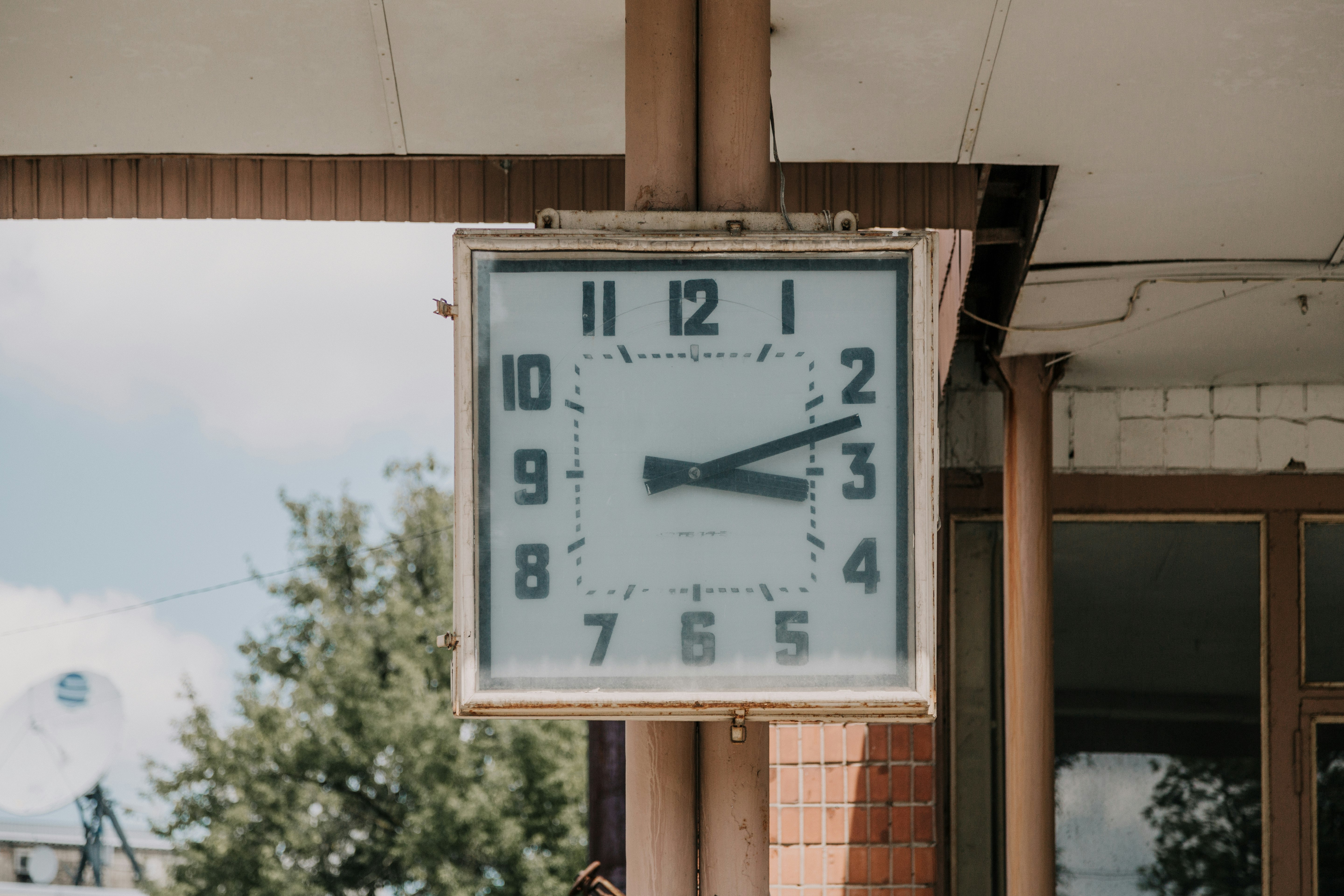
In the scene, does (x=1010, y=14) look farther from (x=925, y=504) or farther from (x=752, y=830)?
(x=752, y=830)

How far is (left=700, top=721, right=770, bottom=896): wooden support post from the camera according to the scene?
1.86 meters

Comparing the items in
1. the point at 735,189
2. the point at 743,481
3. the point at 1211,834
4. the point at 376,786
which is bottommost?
the point at 376,786

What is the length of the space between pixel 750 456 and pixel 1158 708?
14.8 ft

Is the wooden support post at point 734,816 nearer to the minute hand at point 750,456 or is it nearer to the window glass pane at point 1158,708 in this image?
the minute hand at point 750,456

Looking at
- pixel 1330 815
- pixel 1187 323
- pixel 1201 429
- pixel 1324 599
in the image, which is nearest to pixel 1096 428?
pixel 1201 429

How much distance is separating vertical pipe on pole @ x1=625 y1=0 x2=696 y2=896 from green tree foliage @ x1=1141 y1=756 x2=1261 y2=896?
14.1 ft

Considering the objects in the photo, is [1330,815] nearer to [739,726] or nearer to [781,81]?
[781,81]

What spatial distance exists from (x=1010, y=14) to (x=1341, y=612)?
13.1ft

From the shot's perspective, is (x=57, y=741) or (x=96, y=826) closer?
(x=57, y=741)

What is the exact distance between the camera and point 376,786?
89.5ft

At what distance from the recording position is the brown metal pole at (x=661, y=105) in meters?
2.01

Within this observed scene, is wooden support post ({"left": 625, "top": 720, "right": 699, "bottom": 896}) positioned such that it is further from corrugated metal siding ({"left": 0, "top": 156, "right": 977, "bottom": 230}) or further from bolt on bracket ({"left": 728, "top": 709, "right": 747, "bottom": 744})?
corrugated metal siding ({"left": 0, "top": 156, "right": 977, "bottom": 230})

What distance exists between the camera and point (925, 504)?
1.75 metres

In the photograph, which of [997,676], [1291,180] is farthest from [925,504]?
[997,676]
